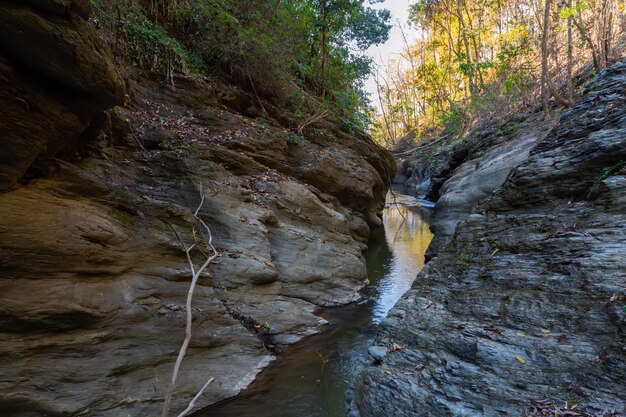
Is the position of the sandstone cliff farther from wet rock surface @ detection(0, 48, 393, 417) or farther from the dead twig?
the dead twig

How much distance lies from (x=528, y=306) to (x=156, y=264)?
5.13m

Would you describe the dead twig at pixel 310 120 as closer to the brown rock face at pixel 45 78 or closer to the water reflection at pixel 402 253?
the water reflection at pixel 402 253

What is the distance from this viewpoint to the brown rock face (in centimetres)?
346

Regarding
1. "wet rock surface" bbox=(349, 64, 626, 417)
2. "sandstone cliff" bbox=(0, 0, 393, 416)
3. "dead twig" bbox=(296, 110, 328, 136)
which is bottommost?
"wet rock surface" bbox=(349, 64, 626, 417)

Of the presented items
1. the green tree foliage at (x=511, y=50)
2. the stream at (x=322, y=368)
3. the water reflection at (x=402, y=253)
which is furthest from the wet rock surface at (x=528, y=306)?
the green tree foliage at (x=511, y=50)

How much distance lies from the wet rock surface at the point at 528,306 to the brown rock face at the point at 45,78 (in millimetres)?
4820

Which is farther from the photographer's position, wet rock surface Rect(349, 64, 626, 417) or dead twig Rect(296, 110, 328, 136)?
dead twig Rect(296, 110, 328, 136)

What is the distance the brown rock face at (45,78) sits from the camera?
136 inches

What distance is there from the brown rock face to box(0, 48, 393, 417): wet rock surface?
25 centimetres

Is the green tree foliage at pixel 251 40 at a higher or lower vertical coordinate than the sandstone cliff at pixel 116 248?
higher

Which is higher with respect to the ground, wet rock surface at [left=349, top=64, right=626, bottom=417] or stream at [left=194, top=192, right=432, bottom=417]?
wet rock surface at [left=349, top=64, right=626, bottom=417]

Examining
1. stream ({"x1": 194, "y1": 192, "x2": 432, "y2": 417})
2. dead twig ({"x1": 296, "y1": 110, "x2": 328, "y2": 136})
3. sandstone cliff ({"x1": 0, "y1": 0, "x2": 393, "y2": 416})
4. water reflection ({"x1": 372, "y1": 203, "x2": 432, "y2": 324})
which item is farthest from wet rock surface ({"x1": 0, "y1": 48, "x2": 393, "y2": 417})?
dead twig ({"x1": 296, "y1": 110, "x2": 328, "y2": 136})

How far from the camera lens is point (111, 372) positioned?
4.20 meters

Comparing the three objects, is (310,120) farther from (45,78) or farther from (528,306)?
(528,306)
